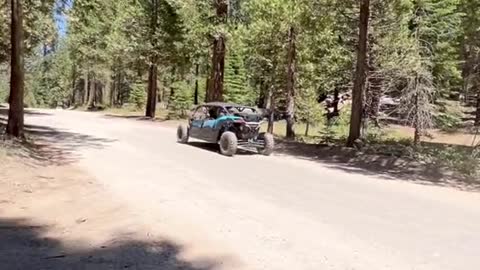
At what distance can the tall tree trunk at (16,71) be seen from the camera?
1608 centimetres

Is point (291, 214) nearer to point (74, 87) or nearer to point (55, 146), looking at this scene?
point (55, 146)

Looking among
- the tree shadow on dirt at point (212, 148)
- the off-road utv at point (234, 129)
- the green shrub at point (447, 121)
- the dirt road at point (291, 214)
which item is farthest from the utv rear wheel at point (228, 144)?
the green shrub at point (447, 121)

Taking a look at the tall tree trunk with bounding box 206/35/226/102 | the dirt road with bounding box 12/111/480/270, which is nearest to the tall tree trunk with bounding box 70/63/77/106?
the tall tree trunk with bounding box 206/35/226/102

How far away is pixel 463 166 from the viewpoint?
15305 mm

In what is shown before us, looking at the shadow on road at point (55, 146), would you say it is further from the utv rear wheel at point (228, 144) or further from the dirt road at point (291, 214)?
the utv rear wheel at point (228, 144)

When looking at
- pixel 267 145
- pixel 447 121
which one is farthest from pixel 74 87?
pixel 267 145

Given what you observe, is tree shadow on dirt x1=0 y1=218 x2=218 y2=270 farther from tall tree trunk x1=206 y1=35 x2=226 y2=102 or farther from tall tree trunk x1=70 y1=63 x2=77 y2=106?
tall tree trunk x1=70 y1=63 x2=77 y2=106

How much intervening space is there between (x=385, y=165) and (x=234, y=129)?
4828 millimetres

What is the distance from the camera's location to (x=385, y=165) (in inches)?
627

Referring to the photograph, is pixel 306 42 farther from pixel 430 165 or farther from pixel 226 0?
pixel 430 165

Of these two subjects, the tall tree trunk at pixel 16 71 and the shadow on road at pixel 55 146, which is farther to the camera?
the tall tree trunk at pixel 16 71

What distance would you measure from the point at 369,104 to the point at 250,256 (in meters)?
20.7

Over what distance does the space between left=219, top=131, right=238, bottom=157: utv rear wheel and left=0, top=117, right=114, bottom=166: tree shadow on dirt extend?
12.7 feet

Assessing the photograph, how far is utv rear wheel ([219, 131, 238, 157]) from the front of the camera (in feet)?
55.2
